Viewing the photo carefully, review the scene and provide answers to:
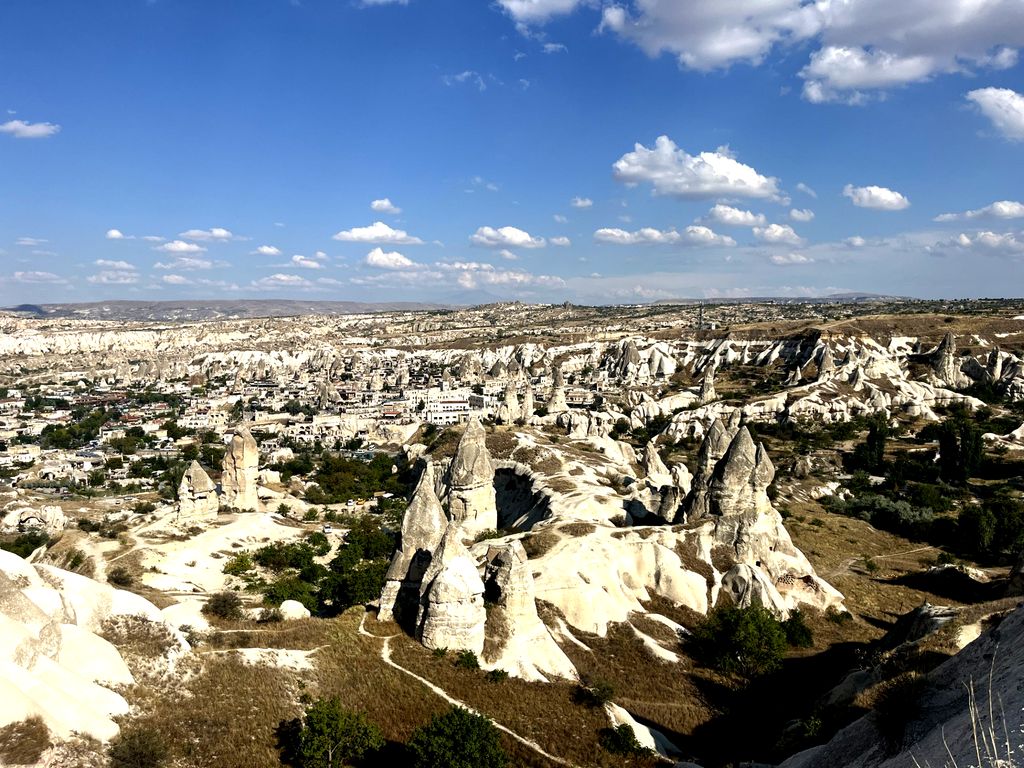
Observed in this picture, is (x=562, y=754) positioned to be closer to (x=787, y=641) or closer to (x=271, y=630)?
(x=271, y=630)

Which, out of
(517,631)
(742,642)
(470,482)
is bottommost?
(742,642)

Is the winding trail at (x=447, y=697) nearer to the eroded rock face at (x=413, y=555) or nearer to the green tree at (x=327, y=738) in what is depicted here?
the eroded rock face at (x=413, y=555)

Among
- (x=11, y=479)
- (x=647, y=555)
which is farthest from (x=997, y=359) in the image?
(x=11, y=479)

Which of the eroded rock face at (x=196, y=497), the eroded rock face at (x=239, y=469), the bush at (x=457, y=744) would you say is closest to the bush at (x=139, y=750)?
the bush at (x=457, y=744)

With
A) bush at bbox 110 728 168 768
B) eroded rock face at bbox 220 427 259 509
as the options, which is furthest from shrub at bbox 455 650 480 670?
eroded rock face at bbox 220 427 259 509

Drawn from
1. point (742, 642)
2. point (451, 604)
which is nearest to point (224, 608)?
point (451, 604)

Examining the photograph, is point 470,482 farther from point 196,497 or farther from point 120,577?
point 196,497

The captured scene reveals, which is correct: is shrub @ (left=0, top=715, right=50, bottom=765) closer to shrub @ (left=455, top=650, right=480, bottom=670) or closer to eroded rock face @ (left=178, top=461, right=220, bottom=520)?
shrub @ (left=455, top=650, right=480, bottom=670)
